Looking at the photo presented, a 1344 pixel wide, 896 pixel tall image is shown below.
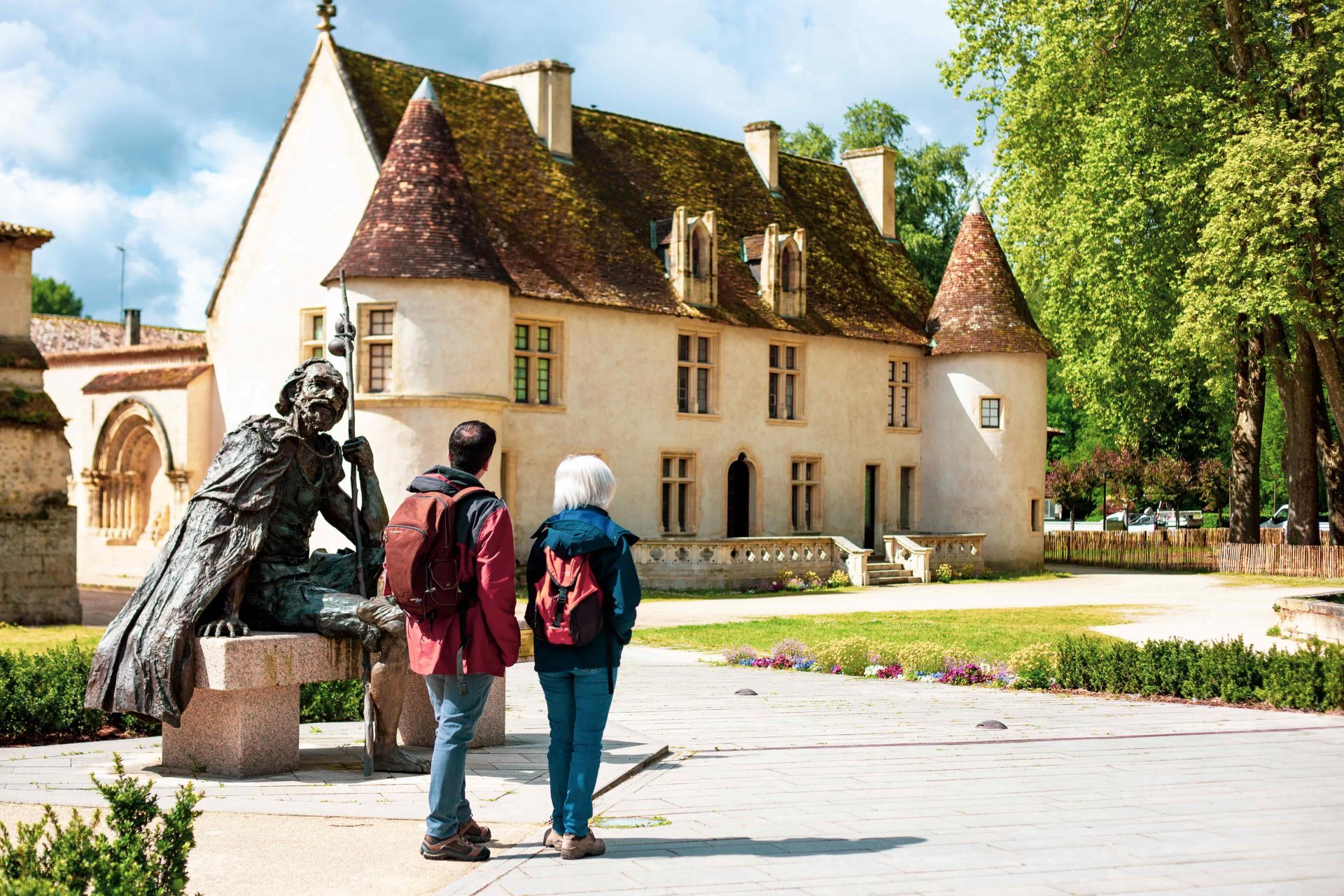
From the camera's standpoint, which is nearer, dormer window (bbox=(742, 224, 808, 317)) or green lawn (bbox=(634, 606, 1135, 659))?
green lawn (bbox=(634, 606, 1135, 659))

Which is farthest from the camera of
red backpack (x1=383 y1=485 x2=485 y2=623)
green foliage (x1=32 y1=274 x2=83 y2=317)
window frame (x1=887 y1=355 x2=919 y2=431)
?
green foliage (x1=32 y1=274 x2=83 y2=317)

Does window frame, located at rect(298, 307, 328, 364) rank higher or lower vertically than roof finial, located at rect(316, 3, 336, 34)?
lower

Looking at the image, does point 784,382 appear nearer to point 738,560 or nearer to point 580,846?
point 738,560

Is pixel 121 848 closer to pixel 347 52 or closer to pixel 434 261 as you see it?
pixel 434 261

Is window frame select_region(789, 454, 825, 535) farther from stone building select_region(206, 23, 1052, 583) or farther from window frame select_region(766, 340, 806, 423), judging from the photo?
window frame select_region(766, 340, 806, 423)

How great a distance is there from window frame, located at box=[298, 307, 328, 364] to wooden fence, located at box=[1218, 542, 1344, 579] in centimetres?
2439

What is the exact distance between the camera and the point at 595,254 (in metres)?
33.0

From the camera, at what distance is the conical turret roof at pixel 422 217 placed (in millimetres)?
28469

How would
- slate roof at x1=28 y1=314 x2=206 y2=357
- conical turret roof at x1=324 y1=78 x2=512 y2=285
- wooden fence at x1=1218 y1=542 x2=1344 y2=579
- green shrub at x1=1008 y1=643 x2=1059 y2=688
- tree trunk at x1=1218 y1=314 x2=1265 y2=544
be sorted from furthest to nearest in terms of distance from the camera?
slate roof at x1=28 y1=314 x2=206 y2=357, tree trunk at x1=1218 y1=314 x2=1265 y2=544, wooden fence at x1=1218 y1=542 x2=1344 y2=579, conical turret roof at x1=324 y1=78 x2=512 y2=285, green shrub at x1=1008 y1=643 x2=1059 y2=688

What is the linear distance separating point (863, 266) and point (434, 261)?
53.3ft

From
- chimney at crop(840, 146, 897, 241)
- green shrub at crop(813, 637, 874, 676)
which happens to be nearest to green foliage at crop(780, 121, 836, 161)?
chimney at crop(840, 146, 897, 241)

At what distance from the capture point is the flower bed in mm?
13039

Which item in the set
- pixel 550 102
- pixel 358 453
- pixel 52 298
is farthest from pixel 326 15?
pixel 52 298

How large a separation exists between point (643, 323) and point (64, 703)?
23824 mm
